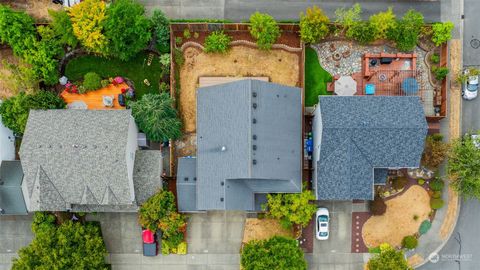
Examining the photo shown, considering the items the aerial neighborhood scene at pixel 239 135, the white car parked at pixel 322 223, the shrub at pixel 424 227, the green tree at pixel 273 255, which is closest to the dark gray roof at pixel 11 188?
the aerial neighborhood scene at pixel 239 135

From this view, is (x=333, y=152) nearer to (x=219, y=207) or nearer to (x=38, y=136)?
(x=219, y=207)

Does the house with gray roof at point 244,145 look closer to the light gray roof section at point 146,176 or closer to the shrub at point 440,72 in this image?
the light gray roof section at point 146,176

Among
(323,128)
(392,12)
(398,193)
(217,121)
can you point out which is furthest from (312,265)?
(392,12)

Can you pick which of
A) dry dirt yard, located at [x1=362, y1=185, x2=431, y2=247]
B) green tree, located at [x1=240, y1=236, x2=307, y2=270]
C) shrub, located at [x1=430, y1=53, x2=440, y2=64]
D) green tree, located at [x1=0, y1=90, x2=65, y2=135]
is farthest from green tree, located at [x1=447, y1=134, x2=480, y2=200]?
green tree, located at [x1=0, y1=90, x2=65, y2=135]

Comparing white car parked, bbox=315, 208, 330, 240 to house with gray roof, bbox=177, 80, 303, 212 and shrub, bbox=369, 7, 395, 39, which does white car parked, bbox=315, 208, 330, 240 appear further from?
shrub, bbox=369, 7, 395, 39

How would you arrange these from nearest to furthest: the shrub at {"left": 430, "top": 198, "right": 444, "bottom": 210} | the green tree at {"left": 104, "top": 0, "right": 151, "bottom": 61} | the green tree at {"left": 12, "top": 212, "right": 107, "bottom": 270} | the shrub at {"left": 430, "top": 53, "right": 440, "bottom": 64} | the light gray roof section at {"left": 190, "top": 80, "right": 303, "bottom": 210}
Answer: the light gray roof section at {"left": 190, "top": 80, "right": 303, "bottom": 210}
the green tree at {"left": 12, "top": 212, "right": 107, "bottom": 270}
the green tree at {"left": 104, "top": 0, "right": 151, "bottom": 61}
the shrub at {"left": 430, "top": 198, "right": 444, "bottom": 210}
the shrub at {"left": 430, "top": 53, "right": 440, "bottom": 64}

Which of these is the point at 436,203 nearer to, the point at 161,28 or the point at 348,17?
the point at 348,17
